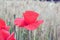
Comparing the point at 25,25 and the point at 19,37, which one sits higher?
the point at 25,25

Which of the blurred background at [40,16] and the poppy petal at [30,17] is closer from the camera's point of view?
the poppy petal at [30,17]

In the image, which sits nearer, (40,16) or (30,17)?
(30,17)

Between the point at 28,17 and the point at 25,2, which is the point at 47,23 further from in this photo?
the point at 28,17

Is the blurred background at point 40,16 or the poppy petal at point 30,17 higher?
the poppy petal at point 30,17

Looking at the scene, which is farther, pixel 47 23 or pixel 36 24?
pixel 47 23

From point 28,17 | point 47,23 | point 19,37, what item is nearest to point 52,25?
point 47,23

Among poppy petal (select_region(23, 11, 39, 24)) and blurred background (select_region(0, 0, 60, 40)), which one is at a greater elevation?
poppy petal (select_region(23, 11, 39, 24))

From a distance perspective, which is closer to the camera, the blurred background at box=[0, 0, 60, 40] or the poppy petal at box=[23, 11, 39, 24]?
the poppy petal at box=[23, 11, 39, 24]

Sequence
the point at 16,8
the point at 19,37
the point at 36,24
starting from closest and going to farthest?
the point at 36,24 → the point at 19,37 → the point at 16,8
